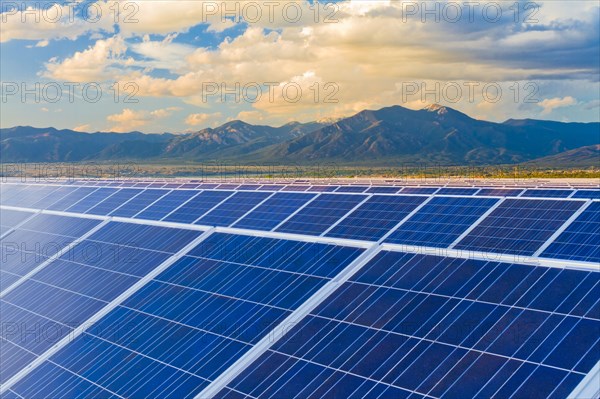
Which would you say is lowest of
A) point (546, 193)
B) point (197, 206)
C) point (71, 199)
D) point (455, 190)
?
point (546, 193)

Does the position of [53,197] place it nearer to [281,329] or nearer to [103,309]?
[103,309]

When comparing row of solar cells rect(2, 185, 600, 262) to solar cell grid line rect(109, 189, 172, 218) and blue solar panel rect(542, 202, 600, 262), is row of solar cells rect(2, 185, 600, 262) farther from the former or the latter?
solar cell grid line rect(109, 189, 172, 218)

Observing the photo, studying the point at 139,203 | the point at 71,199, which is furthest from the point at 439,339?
the point at 71,199

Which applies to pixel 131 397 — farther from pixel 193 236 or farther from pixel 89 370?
pixel 193 236

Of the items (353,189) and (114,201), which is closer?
(114,201)

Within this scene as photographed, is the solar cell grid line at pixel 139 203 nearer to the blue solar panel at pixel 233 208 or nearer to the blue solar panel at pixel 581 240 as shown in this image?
the blue solar panel at pixel 233 208

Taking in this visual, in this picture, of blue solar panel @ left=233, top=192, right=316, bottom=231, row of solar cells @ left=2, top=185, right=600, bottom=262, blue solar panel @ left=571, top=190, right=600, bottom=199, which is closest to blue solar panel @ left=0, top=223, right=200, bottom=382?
blue solar panel @ left=233, top=192, right=316, bottom=231

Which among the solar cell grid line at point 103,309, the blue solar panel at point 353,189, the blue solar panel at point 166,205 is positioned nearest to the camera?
the solar cell grid line at point 103,309

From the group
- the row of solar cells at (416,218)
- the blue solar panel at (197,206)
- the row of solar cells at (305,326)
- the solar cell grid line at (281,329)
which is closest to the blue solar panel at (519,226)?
the row of solar cells at (416,218)

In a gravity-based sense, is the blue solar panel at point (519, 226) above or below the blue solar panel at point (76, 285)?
above
